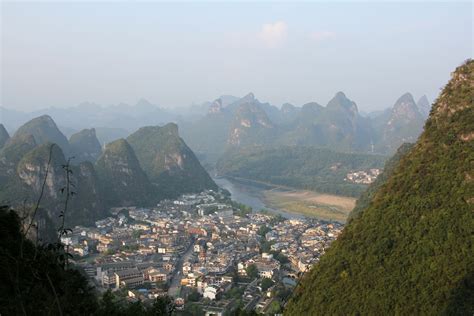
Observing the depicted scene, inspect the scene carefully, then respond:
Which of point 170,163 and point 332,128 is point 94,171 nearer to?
point 170,163

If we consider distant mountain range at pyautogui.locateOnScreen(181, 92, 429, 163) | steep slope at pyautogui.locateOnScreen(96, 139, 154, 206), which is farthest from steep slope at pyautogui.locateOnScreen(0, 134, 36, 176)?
→ distant mountain range at pyautogui.locateOnScreen(181, 92, 429, 163)

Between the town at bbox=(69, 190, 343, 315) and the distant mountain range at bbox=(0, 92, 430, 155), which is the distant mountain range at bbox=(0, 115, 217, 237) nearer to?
the town at bbox=(69, 190, 343, 315)

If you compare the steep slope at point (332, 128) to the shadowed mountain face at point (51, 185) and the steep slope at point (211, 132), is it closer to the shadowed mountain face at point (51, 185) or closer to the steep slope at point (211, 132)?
the steep slope at point (211, 132)

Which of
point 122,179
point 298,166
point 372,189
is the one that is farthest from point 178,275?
point 298,166

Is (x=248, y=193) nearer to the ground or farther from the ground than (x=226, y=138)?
nearer to the ground

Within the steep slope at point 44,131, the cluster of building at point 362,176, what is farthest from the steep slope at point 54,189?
the cluster of building at point 362,176

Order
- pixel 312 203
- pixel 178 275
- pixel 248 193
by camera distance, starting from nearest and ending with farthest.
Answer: pixel 178 275 < pixel 312 203 < pixel 248 193
